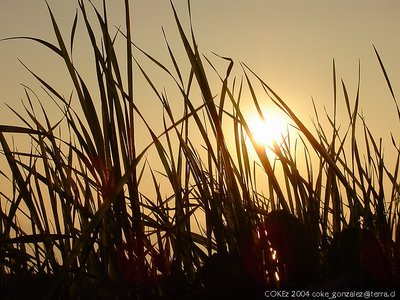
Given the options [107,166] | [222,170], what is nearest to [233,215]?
[222,170]

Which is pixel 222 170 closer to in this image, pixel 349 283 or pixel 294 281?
pixel 294 281

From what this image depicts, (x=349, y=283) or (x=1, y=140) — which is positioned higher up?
(x=1, y=140)

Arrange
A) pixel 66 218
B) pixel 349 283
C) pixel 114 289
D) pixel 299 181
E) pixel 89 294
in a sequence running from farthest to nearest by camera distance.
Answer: pixel 66 218, pixel 299 181, pixel 89 294, pixel 114 289, pixel 349 283

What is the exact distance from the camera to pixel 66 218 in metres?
1.48

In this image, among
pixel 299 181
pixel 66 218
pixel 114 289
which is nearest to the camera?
pixel 114 289

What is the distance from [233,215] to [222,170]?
14 centimetres

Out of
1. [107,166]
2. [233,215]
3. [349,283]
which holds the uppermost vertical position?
[107,166]

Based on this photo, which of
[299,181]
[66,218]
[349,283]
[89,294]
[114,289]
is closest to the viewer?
[349,283]

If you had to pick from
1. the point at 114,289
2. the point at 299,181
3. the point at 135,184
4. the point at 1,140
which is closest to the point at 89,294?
the point at 114,289

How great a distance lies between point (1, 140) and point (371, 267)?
0.76 m

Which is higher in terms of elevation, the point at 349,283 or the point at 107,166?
the point at 107,166

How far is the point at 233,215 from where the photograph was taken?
1.27 metres

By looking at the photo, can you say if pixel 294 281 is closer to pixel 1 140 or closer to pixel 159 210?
pixel 159 210

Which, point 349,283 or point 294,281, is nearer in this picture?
point 349,283
